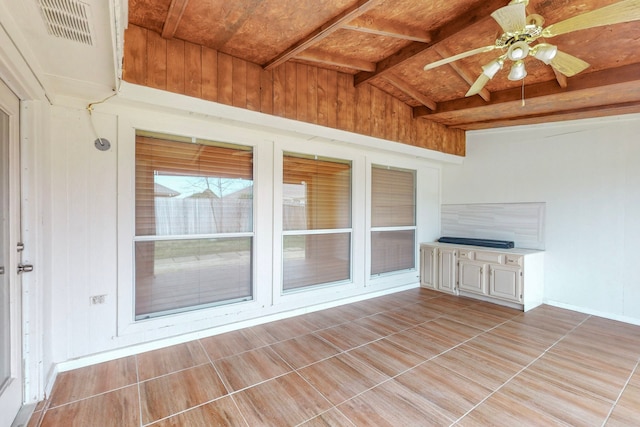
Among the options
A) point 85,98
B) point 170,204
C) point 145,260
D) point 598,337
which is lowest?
point 598,337

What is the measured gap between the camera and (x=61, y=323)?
2.46m

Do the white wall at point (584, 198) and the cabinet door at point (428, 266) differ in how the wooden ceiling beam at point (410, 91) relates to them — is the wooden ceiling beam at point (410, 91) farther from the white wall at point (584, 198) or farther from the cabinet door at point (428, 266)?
the cabinet door at point (428, 266)

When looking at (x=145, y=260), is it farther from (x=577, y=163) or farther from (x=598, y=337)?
(x=577, y=163)

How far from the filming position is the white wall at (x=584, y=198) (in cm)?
370

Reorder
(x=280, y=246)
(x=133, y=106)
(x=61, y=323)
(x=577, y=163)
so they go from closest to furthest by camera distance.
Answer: (x=61, y=323)
(x=133, y=106)
(x=280, y=246)
(x=577, y=163)

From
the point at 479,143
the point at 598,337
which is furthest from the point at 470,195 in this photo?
the point at 598,337

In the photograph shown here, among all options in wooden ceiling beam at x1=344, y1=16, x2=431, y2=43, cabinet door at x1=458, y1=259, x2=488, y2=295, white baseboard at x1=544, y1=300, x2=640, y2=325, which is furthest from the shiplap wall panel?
white baseboard at x1=544, y1=300, x2=640, y2=325

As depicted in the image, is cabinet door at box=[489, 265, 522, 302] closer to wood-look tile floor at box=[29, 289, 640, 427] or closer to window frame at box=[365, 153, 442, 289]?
wood-look tile floor at box=[29, 289, 640, 427]

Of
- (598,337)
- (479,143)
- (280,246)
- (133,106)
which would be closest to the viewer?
(133,106)

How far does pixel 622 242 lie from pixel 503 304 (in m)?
1.60

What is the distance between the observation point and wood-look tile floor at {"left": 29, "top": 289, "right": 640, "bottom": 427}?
77.5 inches

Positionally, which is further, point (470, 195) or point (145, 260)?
point (470, 195)

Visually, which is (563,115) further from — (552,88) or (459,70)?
(459,70)

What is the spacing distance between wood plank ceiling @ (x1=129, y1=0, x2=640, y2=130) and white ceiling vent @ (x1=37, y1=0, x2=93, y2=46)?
89 centimetres
